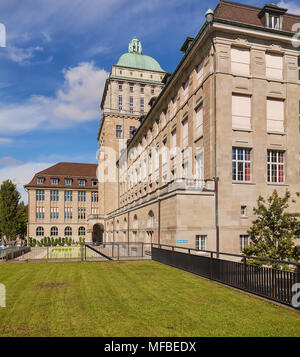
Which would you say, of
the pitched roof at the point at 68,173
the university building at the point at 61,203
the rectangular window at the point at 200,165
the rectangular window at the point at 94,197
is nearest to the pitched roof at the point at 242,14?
the rectangular window at the point at 200,165

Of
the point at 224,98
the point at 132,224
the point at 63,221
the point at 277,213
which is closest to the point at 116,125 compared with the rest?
the point at 63,221

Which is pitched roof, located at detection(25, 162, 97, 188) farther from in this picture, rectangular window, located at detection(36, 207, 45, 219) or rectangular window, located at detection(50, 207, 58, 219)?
rectangular window, located at detection(36, 207, 45, 219)

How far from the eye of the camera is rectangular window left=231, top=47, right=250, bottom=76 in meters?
26.3

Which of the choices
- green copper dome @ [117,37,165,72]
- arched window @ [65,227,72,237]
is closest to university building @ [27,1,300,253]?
green copper dome @ [117,37,165,72]

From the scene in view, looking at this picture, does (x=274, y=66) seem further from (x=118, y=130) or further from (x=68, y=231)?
(x=68, y=231)

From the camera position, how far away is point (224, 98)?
83.7 ft

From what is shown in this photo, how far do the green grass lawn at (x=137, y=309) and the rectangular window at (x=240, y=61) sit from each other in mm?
17650

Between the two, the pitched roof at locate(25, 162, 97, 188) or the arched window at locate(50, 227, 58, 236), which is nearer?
the arched window at locate(50, 227, 58, 236)

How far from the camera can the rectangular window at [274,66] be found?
26.9 meters

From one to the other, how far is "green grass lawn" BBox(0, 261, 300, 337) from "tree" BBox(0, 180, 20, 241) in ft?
206

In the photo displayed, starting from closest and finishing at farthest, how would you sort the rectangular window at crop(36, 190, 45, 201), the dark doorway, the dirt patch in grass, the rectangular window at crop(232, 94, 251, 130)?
the dirt patch in grass < the rectangular window at crop(232, 94, 251, 130) < the dark doorway < the rectangular window at crop(36, 190, 45, 201)

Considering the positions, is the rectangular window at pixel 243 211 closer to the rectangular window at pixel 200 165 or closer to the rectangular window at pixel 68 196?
the rectangular window at pixel 200 165

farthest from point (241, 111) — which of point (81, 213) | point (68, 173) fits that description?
point (68, 173)
